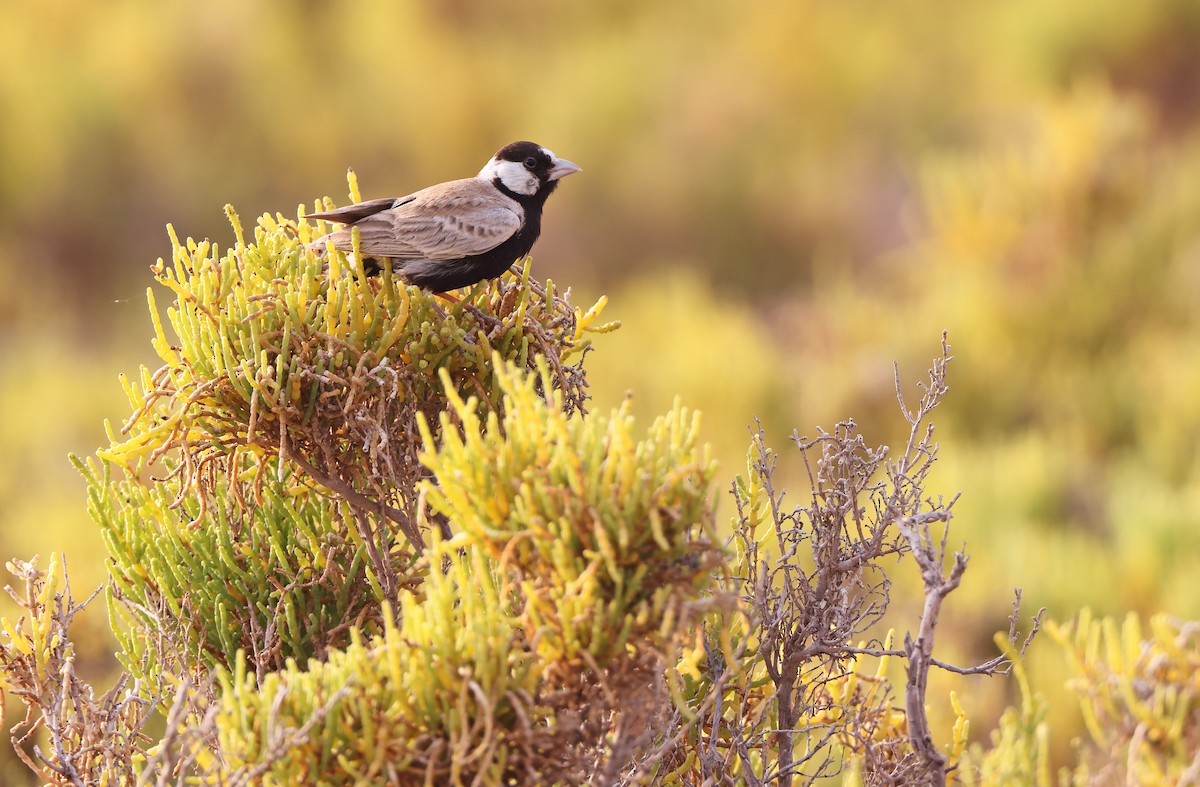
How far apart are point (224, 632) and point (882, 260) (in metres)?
11.7

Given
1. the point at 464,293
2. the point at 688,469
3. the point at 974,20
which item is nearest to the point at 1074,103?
the point at 974,20

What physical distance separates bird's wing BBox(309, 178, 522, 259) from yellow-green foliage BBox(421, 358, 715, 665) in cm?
89

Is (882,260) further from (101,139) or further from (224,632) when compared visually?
(224,632)

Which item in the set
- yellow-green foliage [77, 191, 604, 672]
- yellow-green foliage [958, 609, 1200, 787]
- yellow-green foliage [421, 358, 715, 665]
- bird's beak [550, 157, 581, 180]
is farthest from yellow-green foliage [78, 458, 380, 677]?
yellow-green foliage [958, 609, 1200, 787]

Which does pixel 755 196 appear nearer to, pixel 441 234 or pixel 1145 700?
Answer: pixel 441 234

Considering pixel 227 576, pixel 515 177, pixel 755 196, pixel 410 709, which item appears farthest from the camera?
pixel 755 196

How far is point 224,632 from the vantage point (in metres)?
2.76

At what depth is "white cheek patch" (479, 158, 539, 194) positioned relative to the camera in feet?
12.1

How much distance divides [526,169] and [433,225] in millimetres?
739

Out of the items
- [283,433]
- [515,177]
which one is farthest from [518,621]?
[515,177]

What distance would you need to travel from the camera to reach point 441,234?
3018 mm

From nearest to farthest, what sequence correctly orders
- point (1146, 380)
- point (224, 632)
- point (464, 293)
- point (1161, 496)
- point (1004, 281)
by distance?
point (224, 632)
point (464, 293)
point (1161, 496)
point (1146, 380)
point (1004, 281)

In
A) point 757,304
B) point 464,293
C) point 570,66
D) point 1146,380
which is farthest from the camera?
point 570,66

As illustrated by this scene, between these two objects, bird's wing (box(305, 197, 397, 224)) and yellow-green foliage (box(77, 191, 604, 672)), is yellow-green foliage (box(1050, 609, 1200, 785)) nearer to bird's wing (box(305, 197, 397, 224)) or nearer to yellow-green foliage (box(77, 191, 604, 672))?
yellow-green foliage (box(77, 191, 604, 672))
